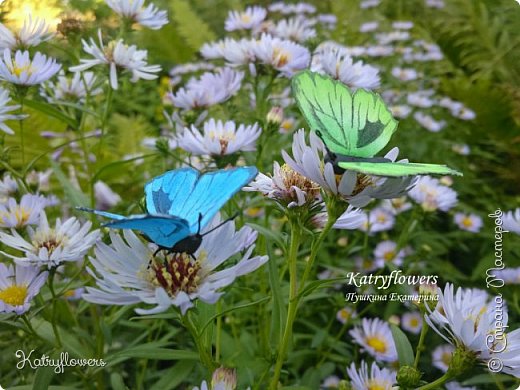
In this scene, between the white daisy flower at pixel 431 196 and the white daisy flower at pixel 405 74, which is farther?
the white daisy flower at pixel 405 74

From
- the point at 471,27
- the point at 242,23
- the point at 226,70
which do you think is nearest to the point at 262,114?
the point at 226,70

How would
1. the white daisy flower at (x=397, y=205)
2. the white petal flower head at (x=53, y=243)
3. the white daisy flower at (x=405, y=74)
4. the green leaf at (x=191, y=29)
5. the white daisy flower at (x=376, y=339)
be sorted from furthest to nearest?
the green leaf at (x=191, y=29), the white daisy flower at (x=405, y=74), the white daisy flower at (x=397, y=205), the white daisy flower at (x=376, y=339), the white petal flower head at (x=53, y=243)

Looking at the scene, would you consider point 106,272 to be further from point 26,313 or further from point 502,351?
point 502,351

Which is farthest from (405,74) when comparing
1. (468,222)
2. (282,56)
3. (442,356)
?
(442,356)

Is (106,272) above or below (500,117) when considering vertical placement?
below

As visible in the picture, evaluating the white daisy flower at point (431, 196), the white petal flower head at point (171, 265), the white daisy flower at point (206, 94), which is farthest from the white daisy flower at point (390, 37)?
the white petal flower head at point (171, 265)

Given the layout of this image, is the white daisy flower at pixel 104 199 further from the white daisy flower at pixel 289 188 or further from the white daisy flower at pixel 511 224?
the white daisy flower at pixel 511 224
